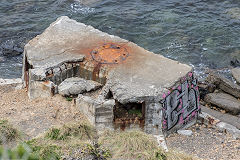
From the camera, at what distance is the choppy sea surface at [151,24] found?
65.8 ft

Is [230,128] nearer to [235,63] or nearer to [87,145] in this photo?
[87,145]

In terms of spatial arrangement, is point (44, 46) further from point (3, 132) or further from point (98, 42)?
point (3, 132)

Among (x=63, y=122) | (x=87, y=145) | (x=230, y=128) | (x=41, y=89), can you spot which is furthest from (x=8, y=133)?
(x=230, y=128)

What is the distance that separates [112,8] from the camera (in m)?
23.7

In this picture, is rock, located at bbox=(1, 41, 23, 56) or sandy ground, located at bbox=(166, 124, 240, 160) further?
rock, located at bbox=(1, 41, 23, 56)

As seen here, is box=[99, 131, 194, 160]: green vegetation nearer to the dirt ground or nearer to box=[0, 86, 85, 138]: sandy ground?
the dirt ground

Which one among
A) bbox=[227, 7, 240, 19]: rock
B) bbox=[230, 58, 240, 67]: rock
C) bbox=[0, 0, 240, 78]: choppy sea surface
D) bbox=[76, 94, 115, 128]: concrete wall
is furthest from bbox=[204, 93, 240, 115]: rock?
bbox=[227, 7, 240, 19]: rock

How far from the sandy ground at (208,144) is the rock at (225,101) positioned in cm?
235

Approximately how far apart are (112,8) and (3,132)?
577 inches

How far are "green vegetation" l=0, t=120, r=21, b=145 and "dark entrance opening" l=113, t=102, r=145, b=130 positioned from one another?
283 cm

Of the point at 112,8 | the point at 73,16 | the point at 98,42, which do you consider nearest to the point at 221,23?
the point at 112,8

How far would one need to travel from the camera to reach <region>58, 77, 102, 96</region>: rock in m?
12.7

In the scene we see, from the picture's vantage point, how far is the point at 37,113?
40.7 ft

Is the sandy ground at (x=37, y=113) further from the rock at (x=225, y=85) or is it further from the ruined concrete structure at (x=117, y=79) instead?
the rock at (x=225, y=85)
